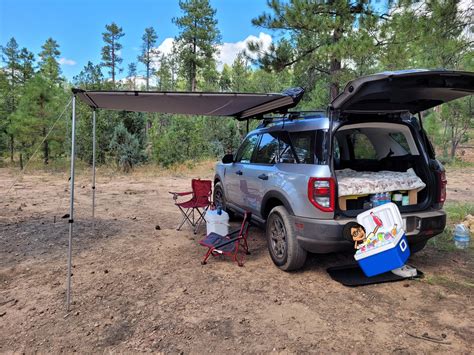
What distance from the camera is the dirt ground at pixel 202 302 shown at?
2348 mm

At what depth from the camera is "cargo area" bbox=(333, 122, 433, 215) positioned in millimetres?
3279

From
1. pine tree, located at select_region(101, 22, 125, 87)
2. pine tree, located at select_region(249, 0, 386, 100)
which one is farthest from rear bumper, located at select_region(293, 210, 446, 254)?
pine tree, located at select_region(101, 22, 125, 87)

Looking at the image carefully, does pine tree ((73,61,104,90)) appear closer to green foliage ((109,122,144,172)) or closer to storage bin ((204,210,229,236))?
green foliage ((109,122,144,172))

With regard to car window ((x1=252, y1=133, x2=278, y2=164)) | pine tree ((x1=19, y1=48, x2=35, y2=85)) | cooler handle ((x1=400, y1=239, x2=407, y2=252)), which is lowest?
cooler handle ((x1=400, y1=239, x2=407, y2=252))

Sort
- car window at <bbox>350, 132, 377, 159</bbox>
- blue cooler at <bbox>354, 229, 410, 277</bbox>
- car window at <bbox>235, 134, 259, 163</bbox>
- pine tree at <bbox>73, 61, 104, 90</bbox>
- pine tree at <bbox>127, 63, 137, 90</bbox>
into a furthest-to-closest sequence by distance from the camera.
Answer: pine tree at <bbox>127, 63, 137, 90</bbox> < pine tree at <bbox>73, 61, 104, 90</bbox> < car window at <bbox>235, 134, 259, 163</bbox> < car window at <bbox>350, 132, 377, 159</bbox> < blue cooler at <bbox>354, 229, 410, 277</bbox>

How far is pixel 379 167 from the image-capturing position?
13.5 feet

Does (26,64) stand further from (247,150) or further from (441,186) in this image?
(441,186)

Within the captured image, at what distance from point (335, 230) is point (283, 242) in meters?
0.70

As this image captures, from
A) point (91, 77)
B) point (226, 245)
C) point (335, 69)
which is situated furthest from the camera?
point (91, 77)

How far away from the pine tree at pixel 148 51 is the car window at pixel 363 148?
36295mm

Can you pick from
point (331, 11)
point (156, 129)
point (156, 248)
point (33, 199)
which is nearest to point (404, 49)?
point (331, 11)

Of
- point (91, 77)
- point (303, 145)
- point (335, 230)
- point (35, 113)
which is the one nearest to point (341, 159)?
point (303, 145)

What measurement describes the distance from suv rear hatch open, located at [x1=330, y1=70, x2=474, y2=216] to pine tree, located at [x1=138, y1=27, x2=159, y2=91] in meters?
36.5

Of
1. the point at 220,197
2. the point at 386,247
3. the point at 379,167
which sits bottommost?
the point at 386,247
